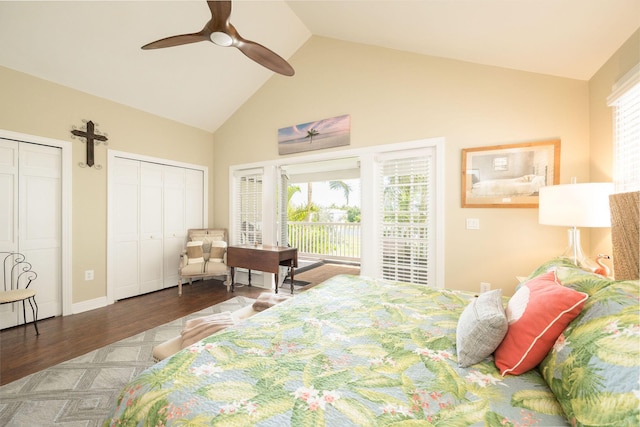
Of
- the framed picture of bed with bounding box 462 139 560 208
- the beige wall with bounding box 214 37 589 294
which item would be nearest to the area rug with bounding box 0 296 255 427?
the beige wall with bounding box 214 37 589 294

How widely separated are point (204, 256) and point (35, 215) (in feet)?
6.24

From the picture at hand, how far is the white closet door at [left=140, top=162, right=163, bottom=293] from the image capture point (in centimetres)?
384

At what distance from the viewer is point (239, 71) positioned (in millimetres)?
3820

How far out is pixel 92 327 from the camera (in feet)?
9.02

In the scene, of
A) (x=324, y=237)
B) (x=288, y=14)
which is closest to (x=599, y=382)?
(x=288, y=14)

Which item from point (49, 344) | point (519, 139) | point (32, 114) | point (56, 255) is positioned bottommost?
point (49, 344)

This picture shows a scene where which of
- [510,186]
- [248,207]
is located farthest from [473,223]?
[248,207]

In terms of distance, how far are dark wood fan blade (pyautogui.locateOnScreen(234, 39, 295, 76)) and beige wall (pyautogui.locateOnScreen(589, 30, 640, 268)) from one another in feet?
7.65

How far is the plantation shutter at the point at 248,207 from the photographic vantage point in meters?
4.35

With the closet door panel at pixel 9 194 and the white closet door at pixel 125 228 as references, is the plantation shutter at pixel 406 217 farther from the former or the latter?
the closet door panel at pixel 9 194

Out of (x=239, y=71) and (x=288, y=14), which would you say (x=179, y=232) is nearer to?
(x=239, y=71)

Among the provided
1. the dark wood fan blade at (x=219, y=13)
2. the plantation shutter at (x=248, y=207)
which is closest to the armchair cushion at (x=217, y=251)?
the plantation shutter at (x=248, y=207)

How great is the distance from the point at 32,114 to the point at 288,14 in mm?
3042

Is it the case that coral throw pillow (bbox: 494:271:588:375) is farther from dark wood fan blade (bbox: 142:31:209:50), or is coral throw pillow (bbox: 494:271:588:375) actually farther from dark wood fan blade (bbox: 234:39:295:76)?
dark wood fan blade (bbox: 142:31:209:50)
